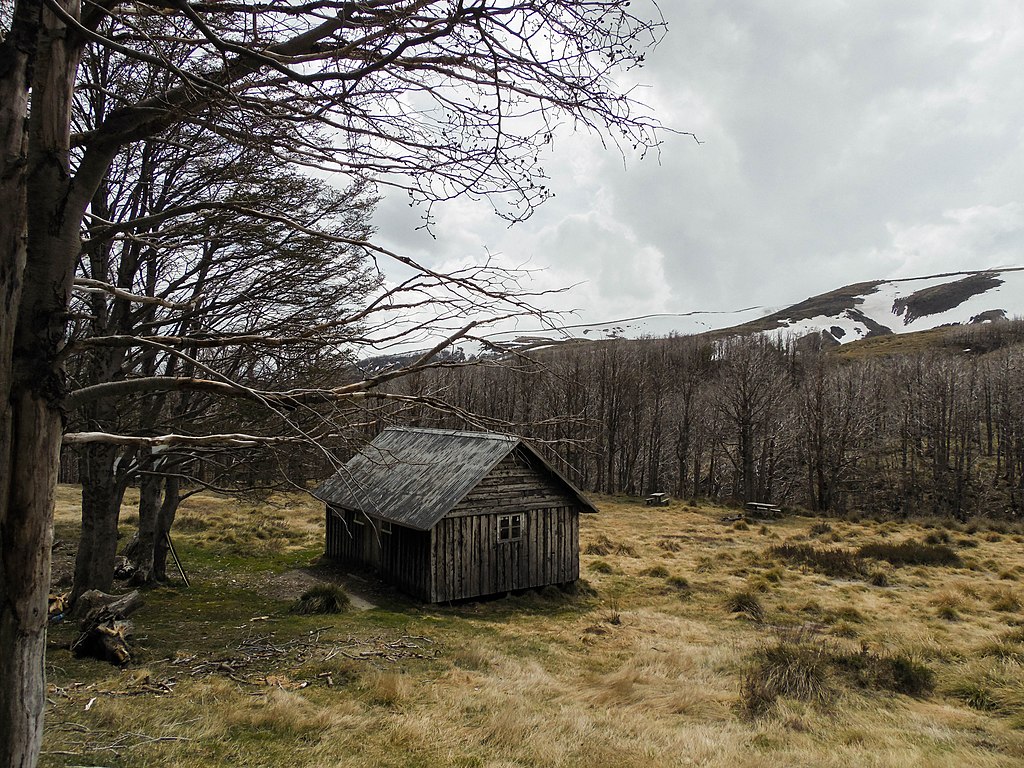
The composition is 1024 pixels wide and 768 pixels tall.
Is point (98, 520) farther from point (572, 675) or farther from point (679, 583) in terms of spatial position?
point (679, 583)

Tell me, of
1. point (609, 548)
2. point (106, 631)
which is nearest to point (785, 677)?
point (106, 631)

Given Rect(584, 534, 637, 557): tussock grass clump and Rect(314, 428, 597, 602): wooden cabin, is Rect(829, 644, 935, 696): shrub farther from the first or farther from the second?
Rect(584, 534, 637, 557): tussock grass clump

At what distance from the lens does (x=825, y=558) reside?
2027 centimetres

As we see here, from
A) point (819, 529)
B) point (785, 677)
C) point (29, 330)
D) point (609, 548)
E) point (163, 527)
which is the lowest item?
point (819, 529)

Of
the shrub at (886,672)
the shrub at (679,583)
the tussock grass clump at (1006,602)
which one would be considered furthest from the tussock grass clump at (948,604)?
the shrub at (679,583)

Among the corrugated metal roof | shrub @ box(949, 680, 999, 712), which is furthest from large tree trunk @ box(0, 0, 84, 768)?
the corrugated metal roof

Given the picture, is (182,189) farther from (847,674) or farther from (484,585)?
(847,674)

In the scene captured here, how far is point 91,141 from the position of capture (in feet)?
9.83

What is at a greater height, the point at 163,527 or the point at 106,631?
the point at 163,527

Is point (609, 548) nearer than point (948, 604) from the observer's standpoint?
No

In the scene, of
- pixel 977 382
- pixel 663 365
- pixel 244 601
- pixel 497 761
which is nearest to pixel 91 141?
pixel 497 761

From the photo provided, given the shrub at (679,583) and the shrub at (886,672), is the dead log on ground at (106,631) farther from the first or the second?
the shrub at (679,583)

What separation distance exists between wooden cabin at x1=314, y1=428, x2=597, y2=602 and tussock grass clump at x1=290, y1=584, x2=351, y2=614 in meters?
1.43

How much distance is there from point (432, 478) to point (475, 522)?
1931 millimetres
